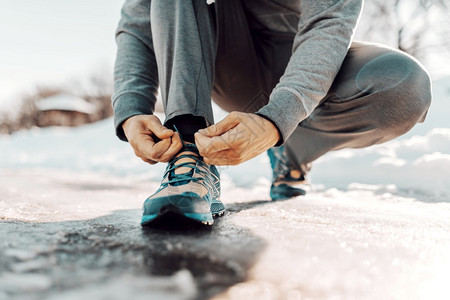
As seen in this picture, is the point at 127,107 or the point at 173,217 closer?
the point at 173,217

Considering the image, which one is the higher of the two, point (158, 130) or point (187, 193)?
point (158, 130)

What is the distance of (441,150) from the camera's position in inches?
91.5

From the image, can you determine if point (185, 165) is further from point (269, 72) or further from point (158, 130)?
point (269, 72)

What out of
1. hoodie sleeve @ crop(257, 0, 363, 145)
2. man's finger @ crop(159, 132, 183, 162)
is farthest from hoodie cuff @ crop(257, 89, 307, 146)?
man's finger @ crop(159, 132, 183, 162)

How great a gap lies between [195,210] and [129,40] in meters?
0.68

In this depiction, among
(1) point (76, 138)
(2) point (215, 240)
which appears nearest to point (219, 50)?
(2) point (215, 240)

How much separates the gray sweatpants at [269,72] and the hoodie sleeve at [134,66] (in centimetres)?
7

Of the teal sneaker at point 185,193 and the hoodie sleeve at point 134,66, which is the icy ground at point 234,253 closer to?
the teal sneaker at point 185,193

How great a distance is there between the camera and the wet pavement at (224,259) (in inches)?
17.4

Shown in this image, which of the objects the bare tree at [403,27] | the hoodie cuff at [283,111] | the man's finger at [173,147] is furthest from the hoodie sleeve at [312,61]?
the bare tree at [403,27]

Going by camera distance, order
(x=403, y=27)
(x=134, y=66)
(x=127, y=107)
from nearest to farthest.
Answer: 1. (x=127, y=107)
2. (x=134, y=66)
3. (x=403, y=27)

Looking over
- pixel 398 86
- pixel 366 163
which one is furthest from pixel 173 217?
pixel 366 163

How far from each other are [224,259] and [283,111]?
0.38 meters

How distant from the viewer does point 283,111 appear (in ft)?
2.58
